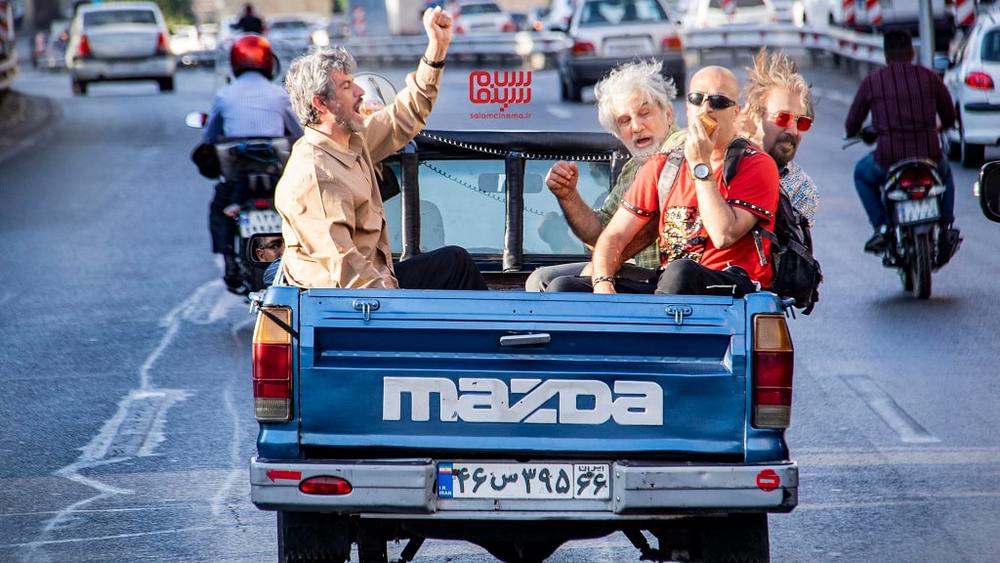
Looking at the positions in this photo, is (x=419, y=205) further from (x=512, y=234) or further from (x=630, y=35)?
(x=630, y=35)

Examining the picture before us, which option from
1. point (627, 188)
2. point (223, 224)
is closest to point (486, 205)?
point (627, 188)

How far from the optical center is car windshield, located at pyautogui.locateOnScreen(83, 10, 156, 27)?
124 feet

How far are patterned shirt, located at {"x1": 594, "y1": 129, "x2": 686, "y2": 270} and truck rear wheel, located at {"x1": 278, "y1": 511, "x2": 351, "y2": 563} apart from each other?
67.9 inches

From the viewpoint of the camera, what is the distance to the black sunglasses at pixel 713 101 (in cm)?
588

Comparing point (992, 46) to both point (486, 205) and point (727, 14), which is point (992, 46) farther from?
point (727, 14)

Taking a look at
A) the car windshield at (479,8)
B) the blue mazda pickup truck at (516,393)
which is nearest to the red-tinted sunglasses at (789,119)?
the blue mazda pickup truck at (516,393)

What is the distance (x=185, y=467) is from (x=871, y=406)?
11.2 ft

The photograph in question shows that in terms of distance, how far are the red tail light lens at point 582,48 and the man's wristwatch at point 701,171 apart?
74.7 ft

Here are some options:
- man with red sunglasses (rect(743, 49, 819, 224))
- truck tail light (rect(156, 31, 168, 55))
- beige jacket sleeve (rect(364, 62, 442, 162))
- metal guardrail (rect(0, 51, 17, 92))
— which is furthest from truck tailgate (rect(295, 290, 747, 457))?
truck tail light (rect(156, 31, 168, 55))

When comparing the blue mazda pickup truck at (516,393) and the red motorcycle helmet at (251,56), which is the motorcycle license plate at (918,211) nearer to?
the red motorcycle helmet at (251,56)

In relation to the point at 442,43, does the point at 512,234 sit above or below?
below

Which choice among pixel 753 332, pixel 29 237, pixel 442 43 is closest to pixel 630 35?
pixel 29 237

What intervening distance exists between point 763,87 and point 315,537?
2714 millimetres

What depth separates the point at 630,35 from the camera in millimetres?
28453
